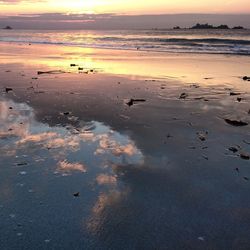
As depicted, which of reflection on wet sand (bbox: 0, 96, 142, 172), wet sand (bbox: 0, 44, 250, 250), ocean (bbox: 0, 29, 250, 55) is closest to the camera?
wet sand (bbox: 0, 44, 250, 250)

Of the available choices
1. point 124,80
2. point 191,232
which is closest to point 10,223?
point 191,232

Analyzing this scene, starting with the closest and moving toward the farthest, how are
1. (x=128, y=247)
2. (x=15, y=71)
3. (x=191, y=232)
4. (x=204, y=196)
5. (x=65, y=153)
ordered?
(x=128, y=247)
(x=191, y=232)
(x=204, y=196)
(x=65, y=153)
(x=15, y=71)

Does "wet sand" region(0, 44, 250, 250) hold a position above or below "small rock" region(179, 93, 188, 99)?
above

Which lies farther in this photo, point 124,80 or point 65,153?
point 124,80

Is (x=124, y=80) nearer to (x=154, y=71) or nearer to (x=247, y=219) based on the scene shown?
(x=154, y=71)

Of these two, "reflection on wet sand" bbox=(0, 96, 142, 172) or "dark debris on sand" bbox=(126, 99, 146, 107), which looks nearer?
"reflection on wet sand" bbox=(0, 96, 142, 172)

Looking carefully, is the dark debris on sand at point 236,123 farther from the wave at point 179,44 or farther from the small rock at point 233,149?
the wave at point 179,44

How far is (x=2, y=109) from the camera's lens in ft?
30.8

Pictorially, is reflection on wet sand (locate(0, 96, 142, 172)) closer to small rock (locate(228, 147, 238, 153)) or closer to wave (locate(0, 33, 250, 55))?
small rock (locate(228, 147, 238, 153))

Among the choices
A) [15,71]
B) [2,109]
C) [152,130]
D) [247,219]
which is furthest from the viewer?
[15,71]

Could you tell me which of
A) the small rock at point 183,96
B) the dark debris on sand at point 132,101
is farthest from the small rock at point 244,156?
the small rock at point 183,96

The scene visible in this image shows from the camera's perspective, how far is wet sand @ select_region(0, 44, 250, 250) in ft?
13.5

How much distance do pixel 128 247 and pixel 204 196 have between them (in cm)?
151

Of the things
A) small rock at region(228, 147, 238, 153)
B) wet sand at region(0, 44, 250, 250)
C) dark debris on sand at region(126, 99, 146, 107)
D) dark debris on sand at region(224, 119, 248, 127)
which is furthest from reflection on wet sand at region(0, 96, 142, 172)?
dark debris on sand at region(224, 119, 248, 127)
